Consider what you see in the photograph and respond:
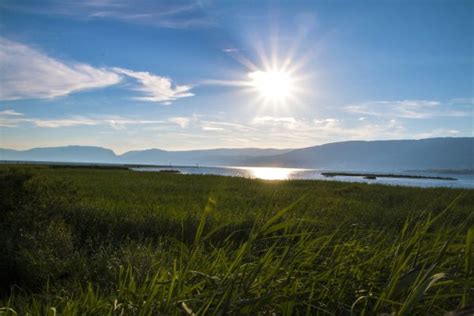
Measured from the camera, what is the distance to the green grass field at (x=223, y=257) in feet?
8.04

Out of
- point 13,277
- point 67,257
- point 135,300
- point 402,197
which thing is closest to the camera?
point 135,300

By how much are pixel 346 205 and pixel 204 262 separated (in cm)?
1666

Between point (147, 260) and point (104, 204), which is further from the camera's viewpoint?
point (104, 204)

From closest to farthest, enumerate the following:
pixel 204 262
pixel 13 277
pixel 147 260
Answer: pixel 204 262 → pixel 147 260 → pixel 13 277

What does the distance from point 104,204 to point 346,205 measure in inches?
443

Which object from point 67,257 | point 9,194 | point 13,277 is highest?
point 9,194

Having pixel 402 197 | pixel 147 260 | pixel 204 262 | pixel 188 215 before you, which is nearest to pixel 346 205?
pixel 402 197

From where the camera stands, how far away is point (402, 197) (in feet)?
79.7

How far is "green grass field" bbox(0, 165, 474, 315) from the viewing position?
2.45 meters

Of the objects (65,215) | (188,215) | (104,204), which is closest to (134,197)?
(104,204)

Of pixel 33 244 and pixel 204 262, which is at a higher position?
pixel 204 262

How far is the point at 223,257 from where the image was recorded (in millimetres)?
2922

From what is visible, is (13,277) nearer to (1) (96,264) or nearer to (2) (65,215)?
(1) (96,264)

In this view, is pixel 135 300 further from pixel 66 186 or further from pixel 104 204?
pixel 66 186
